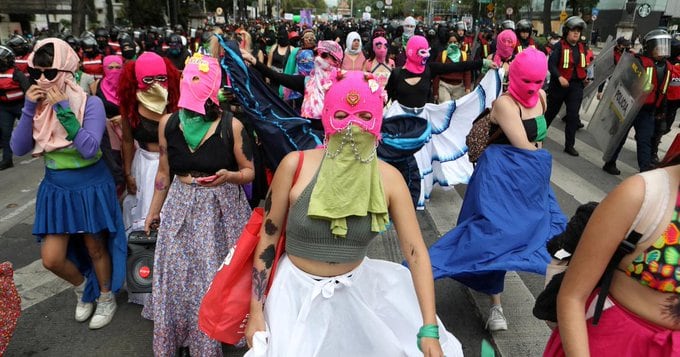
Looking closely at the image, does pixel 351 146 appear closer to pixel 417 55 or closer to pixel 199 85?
pixel 199 85

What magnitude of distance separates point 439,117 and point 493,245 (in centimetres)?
338

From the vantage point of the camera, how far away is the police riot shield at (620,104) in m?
7.27

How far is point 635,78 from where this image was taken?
739 cm

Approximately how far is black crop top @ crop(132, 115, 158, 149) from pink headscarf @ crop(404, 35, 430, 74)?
11.8 ft

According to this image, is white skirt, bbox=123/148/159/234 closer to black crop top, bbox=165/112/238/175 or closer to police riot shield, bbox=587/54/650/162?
black crop top, bbox=165/112/238/175

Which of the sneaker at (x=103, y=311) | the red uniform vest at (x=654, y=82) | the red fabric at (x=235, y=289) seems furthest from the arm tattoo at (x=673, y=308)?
the red uniform vest at (x=654, y=82)

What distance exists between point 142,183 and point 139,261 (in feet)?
2.61

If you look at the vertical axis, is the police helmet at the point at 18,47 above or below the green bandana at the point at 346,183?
above

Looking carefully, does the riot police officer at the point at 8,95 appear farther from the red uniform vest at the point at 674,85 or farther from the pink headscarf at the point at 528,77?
the red uniform vest at the point at 674,85

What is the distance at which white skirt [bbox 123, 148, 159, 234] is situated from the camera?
411 cm

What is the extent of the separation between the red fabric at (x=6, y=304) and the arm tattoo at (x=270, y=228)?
1.74 metres

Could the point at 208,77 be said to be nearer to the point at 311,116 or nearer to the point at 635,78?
the point at 311,116

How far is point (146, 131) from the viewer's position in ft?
13.0

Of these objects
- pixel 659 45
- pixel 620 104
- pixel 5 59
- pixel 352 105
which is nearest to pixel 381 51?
pixel 620 104
